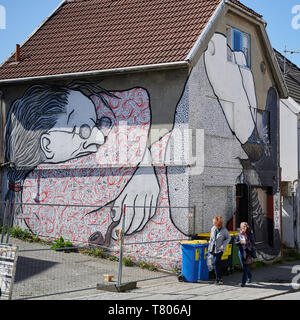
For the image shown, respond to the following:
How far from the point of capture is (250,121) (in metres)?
18.9

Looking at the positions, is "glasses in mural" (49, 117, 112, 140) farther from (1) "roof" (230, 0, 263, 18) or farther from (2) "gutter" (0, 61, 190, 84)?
(1) "roof" (230, 0, 263, 18)

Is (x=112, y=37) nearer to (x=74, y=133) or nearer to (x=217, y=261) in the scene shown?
(x=74, y=133)

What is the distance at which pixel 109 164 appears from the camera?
16625 mm

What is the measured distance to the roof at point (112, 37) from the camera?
16172mm

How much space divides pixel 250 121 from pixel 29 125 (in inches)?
283

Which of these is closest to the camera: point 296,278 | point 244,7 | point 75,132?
point 296,278

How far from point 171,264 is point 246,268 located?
7.47 feet

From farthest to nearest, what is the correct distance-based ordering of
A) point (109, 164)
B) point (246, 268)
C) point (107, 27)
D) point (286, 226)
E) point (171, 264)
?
point (286, 226) → point (107, 27) → point (109, 164) → point (171, 264) → point (246, 268)

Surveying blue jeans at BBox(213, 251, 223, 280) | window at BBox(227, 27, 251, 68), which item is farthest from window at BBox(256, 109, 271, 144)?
blue jeans at BBox(213, 251, 223, 280)

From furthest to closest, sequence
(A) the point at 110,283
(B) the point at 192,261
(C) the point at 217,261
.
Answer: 1. (B) the point at 192,261
2. (C) the point at 217,261
3. (A) the point at 110,283

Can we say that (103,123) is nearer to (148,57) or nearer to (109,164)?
(109,164)

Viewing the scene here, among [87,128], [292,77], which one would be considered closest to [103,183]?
[87,128]

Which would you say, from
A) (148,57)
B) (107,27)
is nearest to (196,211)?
(148,57)

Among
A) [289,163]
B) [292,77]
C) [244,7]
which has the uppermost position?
[244,7]
